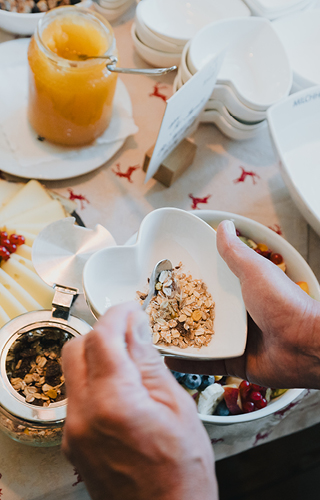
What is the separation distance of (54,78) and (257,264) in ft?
1.78

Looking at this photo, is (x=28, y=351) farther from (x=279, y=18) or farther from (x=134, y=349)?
(x=279, y=18)

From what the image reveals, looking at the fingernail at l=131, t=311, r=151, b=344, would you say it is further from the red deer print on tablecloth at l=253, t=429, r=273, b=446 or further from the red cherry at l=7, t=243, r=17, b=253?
the red deer print on tablecloth at l=253, t=429, r=273, b=446

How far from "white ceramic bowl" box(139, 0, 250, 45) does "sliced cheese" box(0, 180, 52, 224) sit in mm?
497

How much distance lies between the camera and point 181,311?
65 centimetres

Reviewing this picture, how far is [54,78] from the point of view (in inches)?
32.1

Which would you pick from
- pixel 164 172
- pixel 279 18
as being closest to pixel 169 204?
pixel 164 172

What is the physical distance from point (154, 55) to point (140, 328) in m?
0.88

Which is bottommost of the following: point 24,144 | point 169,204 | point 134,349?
point 169,204

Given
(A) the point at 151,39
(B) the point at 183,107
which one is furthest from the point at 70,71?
(A) the point at 151,39

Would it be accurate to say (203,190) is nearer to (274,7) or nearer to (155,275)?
(155,275)

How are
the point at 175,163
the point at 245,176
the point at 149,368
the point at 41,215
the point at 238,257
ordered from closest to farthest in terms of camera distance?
1. the point at 149,368
2. the point at 238,257
3. the point at 41,215
4. the point at 175,163
5. the point at 245,176

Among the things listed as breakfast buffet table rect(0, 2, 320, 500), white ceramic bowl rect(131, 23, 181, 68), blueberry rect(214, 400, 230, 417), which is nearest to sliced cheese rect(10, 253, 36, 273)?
breakfast buffet table rect(0, 2, 320, 500)

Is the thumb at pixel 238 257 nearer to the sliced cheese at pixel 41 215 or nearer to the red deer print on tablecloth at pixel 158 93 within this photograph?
the sliced cheese at pixel 41 215

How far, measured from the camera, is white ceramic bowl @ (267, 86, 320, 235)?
970 millimetres
